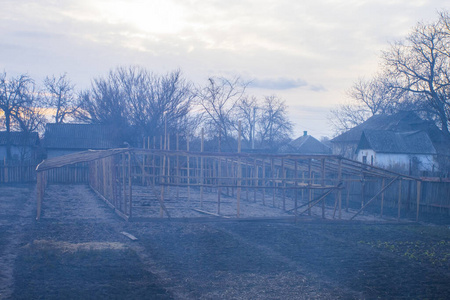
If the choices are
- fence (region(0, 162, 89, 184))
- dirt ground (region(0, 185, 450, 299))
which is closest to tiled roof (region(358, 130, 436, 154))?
dirt ground (region(0, 185, 450, 299))

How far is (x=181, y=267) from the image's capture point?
7.78 metres

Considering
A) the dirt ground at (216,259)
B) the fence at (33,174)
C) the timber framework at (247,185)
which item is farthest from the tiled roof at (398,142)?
the fence at (33,174)

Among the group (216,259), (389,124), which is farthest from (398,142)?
(216,259)

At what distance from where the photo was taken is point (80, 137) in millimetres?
34781

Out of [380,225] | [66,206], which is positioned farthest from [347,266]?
[66,206]

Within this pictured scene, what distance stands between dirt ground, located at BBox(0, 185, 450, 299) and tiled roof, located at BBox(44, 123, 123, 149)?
66.5 ft

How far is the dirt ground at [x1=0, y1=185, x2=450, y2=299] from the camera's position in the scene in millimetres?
6484

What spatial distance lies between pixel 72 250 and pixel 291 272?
14.9 ft

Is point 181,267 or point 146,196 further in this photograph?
point 146,196

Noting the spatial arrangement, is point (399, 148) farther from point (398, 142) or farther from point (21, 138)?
point (21, 138)

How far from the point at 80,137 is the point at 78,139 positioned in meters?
0.28

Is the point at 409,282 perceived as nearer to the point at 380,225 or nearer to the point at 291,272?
the point at 291,272

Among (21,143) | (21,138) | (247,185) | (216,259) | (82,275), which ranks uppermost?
(21,138)

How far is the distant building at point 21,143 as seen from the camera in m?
37.5
